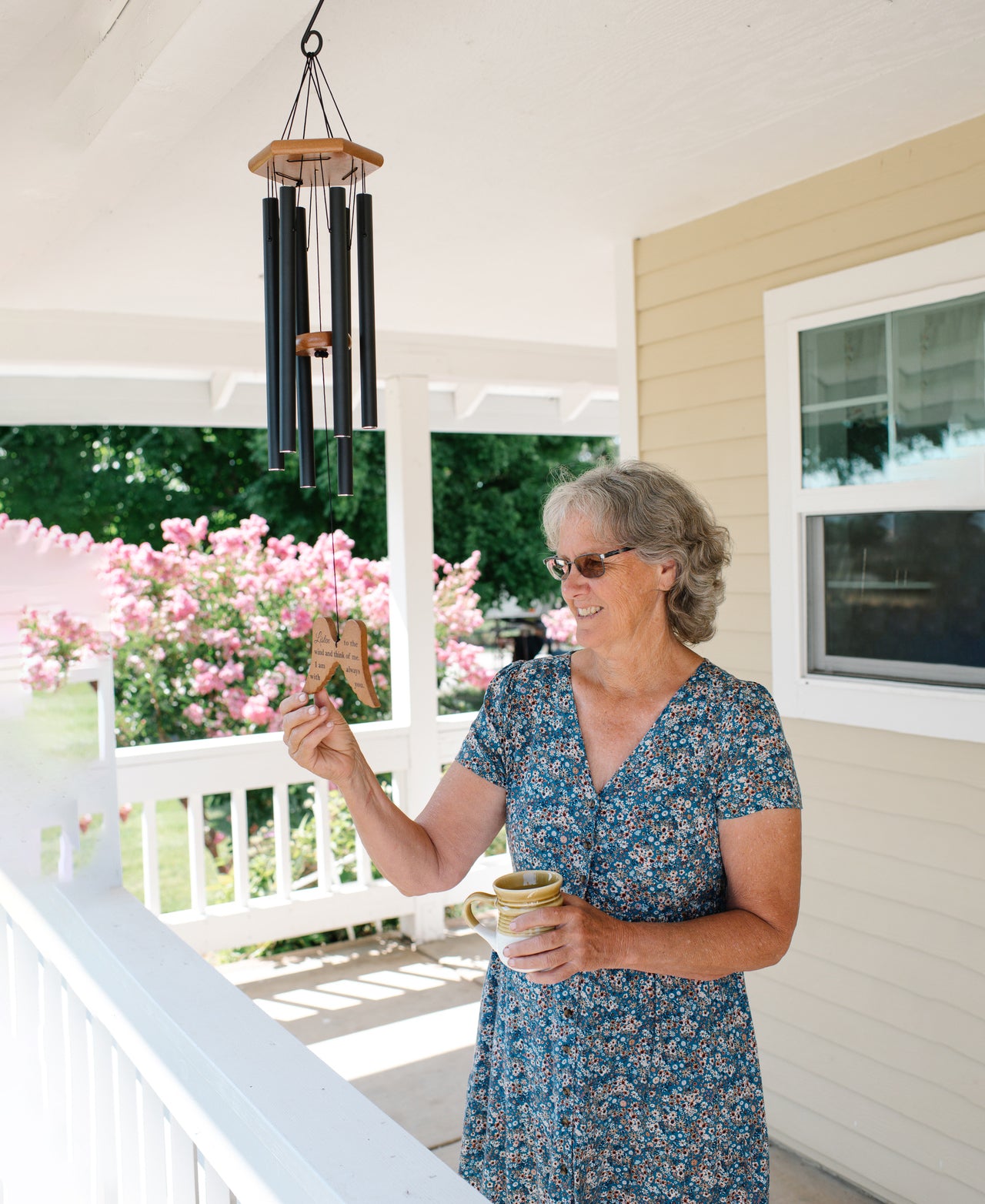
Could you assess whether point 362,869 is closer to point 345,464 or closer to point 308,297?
point 345,464

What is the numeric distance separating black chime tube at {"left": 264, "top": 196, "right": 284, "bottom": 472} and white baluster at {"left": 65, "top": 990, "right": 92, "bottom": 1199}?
40.1 inches


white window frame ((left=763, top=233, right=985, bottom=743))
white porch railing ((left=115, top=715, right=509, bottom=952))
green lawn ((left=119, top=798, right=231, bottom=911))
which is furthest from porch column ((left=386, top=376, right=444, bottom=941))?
Result: white window frame ((left=763, top=233, right=985, bottom=743))

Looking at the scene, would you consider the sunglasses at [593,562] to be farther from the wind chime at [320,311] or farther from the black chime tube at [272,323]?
the black chime tube at [272,323]

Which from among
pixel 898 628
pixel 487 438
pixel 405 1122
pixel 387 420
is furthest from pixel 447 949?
pixel 487 438

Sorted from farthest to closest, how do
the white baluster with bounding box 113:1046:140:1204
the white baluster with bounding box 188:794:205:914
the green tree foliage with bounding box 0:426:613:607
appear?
the green tree foliage with bounding box 0:426:613:607
the white baluster with bounding box 188:794:205:914
the white baluster with bounding box 113:1046:140:1204

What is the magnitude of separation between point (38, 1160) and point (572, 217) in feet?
8.90

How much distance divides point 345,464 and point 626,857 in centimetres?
70

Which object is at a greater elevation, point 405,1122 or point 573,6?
point 573,6

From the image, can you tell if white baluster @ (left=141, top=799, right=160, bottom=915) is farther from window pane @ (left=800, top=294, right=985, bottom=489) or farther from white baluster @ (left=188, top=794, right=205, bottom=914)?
window pane @ (left=800, top=294, right=985, bottom=489)

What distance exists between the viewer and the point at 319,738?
1.60 meters

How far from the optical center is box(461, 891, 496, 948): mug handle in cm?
141

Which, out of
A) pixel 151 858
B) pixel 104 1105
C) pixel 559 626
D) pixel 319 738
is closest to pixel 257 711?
pixel 151 858

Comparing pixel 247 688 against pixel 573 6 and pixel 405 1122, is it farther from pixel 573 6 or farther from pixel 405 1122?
pixel 573 6

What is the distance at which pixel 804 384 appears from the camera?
9.63 feet
